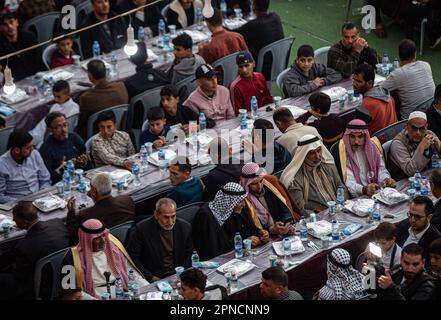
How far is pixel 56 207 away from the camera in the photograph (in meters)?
10.0

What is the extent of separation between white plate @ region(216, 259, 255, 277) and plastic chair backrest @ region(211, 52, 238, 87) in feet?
13.5

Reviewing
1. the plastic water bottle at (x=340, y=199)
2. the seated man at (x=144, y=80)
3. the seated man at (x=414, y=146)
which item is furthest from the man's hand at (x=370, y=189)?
the seated man at (x=144, y=80)

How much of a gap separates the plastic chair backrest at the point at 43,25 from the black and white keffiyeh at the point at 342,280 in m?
7.13

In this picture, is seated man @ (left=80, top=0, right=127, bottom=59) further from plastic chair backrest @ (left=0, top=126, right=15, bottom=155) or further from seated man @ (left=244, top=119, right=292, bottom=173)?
seated man @ (left=244, top=119, right=292, bottom=173)

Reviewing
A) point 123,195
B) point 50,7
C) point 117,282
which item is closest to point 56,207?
point 123,195

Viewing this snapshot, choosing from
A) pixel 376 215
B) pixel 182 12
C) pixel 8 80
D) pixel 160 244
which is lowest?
pixel 376 215

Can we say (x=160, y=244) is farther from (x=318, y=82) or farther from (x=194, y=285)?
(x=318, y=82)

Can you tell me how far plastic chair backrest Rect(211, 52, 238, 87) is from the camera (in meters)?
12.7

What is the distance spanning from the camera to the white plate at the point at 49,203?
32.8 feet

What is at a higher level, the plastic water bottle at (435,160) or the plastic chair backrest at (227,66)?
the plastic chair backrest at (227,66)

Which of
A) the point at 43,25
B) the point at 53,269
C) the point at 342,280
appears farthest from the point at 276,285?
the point at 43,25

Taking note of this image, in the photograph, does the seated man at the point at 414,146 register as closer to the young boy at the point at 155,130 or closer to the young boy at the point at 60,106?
the young boy at the point at 155,130

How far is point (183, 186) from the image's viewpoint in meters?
10.1

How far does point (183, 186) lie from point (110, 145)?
4.29 ft
